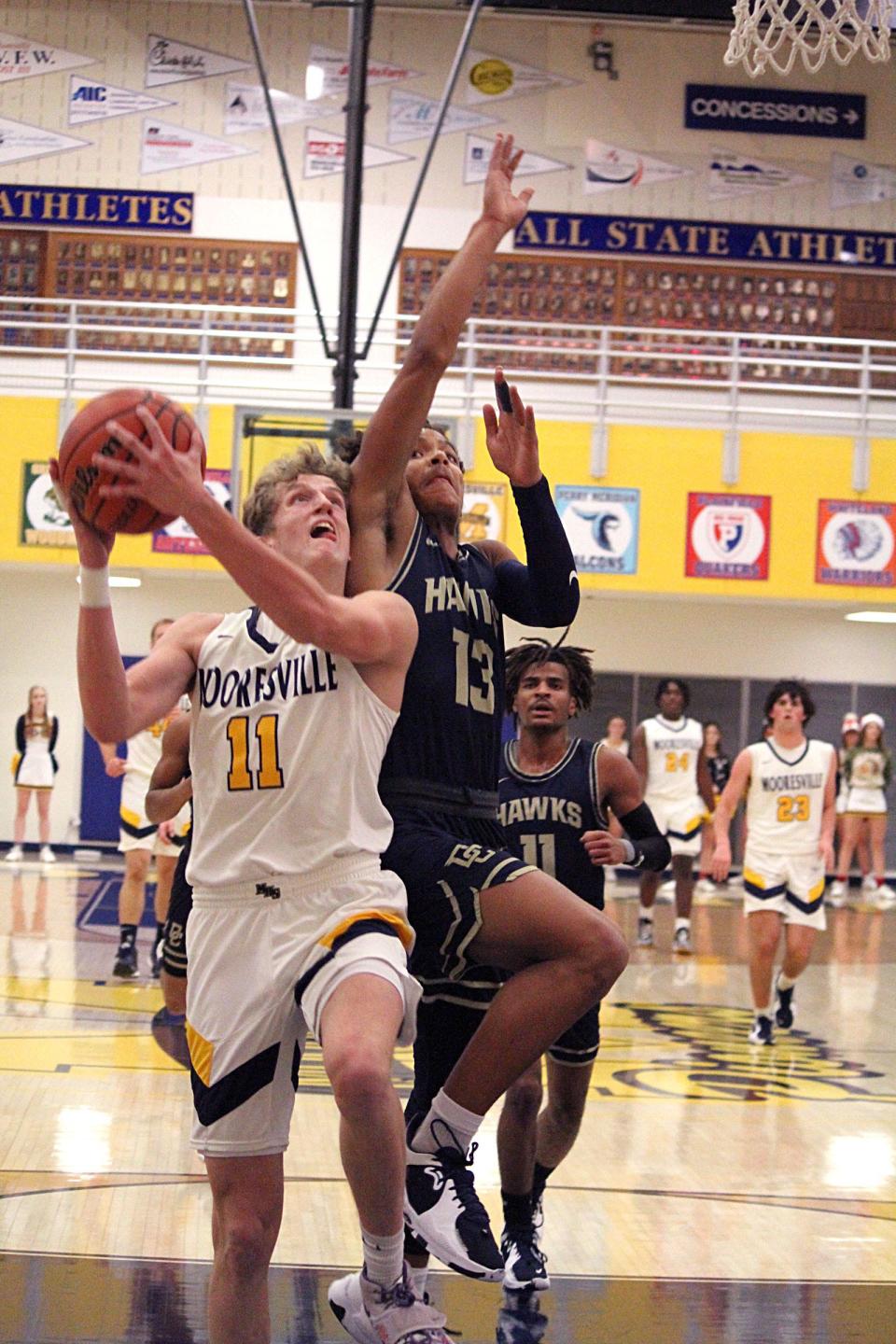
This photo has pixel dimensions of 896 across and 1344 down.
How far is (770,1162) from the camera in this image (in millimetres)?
6152

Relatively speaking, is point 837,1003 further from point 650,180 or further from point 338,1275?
point 650,180

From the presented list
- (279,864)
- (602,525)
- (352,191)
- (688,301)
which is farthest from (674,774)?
(279,864)

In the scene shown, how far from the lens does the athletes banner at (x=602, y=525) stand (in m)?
15.9

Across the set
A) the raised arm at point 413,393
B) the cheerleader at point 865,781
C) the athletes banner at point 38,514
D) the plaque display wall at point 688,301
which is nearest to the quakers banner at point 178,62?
the plaque display wall at point 688,301

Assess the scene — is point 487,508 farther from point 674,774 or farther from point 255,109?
point 255,109

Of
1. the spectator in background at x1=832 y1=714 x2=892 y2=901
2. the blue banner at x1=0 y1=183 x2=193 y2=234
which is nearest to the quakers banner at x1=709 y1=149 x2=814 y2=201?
the blue banner at x1=0 y1=183 x2=193 y2=234

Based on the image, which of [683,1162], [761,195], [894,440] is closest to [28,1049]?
[683,1162]

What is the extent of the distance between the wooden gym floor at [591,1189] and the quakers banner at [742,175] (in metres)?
12.8

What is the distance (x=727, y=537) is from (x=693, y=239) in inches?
220

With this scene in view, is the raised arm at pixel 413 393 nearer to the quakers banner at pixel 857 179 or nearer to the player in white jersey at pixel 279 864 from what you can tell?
the player in white jersey at pixel 279 864

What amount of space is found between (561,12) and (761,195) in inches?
126

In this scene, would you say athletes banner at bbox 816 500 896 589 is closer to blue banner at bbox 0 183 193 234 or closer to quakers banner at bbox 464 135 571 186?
quakers banner at bbox 464 135 571 186

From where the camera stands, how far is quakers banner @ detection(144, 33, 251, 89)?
19625 millimetres

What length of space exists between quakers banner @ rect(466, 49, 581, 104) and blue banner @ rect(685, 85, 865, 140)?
156 centimetres
